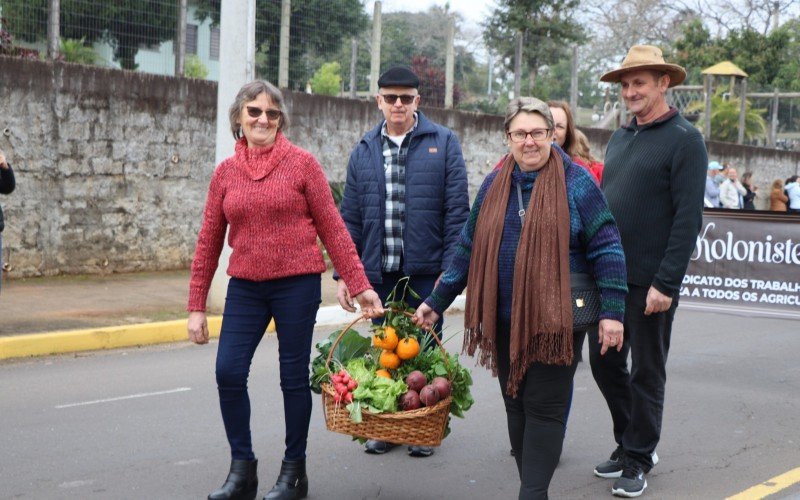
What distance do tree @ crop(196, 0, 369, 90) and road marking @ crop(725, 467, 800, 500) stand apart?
9899 mm

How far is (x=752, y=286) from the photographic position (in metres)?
8.50

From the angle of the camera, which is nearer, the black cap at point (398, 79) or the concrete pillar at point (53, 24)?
the black cap at point (398, 79)

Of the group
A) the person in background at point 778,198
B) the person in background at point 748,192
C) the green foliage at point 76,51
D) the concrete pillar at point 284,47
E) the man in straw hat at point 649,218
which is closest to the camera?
the man in straw hat at point 649,218

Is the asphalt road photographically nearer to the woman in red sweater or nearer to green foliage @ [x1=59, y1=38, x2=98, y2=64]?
the woman in red sweater

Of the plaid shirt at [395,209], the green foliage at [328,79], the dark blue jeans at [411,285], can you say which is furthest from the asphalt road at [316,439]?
the green foliage at [328,79]

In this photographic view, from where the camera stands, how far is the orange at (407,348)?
4.83 m

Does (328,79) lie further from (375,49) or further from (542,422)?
Answer: (542,422)

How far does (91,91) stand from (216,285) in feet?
10.7

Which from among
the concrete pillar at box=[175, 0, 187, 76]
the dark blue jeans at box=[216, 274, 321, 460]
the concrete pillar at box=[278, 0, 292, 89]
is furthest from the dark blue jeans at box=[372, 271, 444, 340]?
the concrete pillar at box=[278, 0, 292, 89]

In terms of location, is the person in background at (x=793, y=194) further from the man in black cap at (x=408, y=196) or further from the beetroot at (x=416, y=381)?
the beetroot at (x=416, y=381)

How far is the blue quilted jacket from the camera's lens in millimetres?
5680

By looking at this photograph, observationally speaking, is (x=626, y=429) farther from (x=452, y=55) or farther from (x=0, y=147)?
(x=452, y=55)

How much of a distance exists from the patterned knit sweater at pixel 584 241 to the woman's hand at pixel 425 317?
40 centimetres

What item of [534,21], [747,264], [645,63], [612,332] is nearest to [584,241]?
[612,332]
